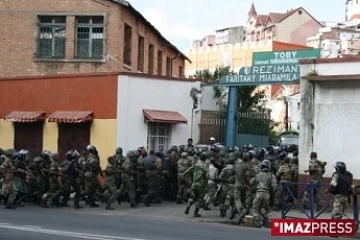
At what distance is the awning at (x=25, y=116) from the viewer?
1094 inches

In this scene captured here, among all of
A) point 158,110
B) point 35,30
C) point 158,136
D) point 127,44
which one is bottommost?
point 158,136

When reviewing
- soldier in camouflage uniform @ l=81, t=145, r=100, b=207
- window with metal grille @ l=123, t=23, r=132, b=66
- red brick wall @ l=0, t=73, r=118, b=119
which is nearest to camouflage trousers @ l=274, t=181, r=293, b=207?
soldier in camouflage uniform @ l=81, t=145, r=100, b=207

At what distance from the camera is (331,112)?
22.1 metres

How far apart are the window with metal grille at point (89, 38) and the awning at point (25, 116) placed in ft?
19.4

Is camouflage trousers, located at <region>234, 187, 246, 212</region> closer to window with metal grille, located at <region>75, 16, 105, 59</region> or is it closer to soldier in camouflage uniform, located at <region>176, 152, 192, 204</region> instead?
soldier in camouflage uniform, located at <region>176, 152, 192, 204</region>

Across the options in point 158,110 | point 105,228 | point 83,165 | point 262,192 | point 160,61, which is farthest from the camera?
point 160,61

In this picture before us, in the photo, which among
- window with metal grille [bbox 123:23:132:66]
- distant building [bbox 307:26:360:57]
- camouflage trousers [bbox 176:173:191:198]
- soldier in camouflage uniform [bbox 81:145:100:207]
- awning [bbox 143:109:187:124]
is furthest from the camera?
distant building [bbox 307:26:360:57]

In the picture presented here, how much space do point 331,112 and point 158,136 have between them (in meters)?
7.56

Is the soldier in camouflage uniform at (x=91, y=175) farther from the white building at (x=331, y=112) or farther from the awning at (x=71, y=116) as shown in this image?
the white building at (x=331, y=112)

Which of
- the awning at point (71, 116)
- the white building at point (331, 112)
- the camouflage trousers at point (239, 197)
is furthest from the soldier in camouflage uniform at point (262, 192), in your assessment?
the awning at point (71, 116)

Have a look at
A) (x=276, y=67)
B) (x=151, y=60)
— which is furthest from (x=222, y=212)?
(x=151, y=60)

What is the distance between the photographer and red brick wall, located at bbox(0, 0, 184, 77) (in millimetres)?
33062

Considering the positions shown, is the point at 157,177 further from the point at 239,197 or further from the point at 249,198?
the point at 249,198

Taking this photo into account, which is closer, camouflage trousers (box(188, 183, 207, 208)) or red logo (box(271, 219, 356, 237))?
red logo (box(271, 219, 356, 237))
